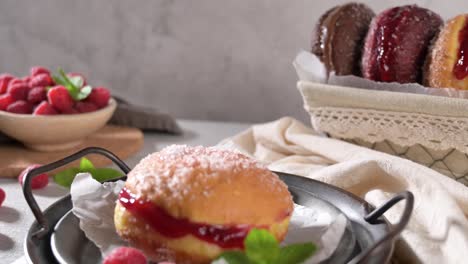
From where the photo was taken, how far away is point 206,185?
595 mm

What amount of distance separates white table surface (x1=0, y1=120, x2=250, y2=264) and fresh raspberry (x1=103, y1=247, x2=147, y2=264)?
149 millimetres

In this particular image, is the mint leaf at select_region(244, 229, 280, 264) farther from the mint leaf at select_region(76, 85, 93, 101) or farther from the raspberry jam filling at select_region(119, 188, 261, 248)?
the mint leaf at select_region(76, 85, 93, 101)

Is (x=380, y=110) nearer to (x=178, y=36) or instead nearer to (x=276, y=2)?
(x=276, y=2)

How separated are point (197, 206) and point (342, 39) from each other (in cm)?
48

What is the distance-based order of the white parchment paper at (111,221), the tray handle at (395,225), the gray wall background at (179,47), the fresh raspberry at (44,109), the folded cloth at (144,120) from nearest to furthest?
the tray handle at (395,225)
the white parchment paper at (111,221)
the fresh raspberry at (44,109)
the folded cloth at (144,120)
the gray wall background at (179,47)

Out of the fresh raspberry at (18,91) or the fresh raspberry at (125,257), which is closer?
the fresh raspberry at (125,257)

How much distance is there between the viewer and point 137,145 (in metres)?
1.15

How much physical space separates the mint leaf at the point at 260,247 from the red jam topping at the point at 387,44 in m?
0.45

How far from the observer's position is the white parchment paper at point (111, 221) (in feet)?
2.04

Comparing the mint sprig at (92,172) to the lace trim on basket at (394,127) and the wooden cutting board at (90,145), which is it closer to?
the wooden cutting board at (90,145)

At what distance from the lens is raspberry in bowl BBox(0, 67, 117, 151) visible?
1.06m

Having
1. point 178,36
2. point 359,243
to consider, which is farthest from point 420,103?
point 178,36

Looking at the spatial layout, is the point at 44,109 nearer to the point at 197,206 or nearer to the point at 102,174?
the point at 102,174

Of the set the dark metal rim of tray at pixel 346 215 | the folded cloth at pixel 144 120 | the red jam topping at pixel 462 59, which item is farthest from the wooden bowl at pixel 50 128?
the red jam topping at pixel 462 59
